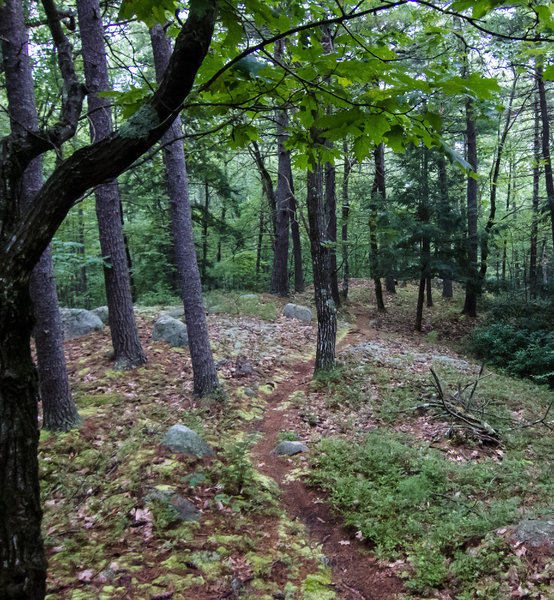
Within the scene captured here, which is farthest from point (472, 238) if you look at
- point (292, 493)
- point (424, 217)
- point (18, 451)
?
point (18, 451)

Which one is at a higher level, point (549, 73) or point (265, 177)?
point (265, 177)

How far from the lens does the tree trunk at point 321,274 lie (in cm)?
821

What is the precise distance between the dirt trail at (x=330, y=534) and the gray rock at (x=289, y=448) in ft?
0.31

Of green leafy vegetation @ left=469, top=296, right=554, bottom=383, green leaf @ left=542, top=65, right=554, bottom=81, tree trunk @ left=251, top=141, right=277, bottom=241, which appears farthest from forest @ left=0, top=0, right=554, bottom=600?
tree trunk @ left=251, top=141, right=277, bottom=241

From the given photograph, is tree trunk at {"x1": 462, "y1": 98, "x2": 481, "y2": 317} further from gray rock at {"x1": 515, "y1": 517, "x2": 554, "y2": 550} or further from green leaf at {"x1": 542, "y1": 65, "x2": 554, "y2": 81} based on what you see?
green leaf at {"x1": 542, "y1": 65, "x2": 554, "y2": 81}

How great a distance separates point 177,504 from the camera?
410cm

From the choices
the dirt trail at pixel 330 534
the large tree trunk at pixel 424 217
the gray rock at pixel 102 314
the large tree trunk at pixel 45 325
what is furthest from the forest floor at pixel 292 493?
the large tree trunk at pixel 424 217

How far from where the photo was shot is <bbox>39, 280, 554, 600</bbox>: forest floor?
322 centimetres

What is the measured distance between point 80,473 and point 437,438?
4.94m

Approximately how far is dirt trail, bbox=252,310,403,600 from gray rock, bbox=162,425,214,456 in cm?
79

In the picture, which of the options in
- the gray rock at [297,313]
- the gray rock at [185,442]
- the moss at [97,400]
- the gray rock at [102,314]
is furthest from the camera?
the gray rock at [297,313]

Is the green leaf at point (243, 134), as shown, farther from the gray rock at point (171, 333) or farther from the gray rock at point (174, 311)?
the gray rock at point (174, 311)

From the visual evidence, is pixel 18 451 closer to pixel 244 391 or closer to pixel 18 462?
pixel 18 462

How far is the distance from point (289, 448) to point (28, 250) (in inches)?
186
